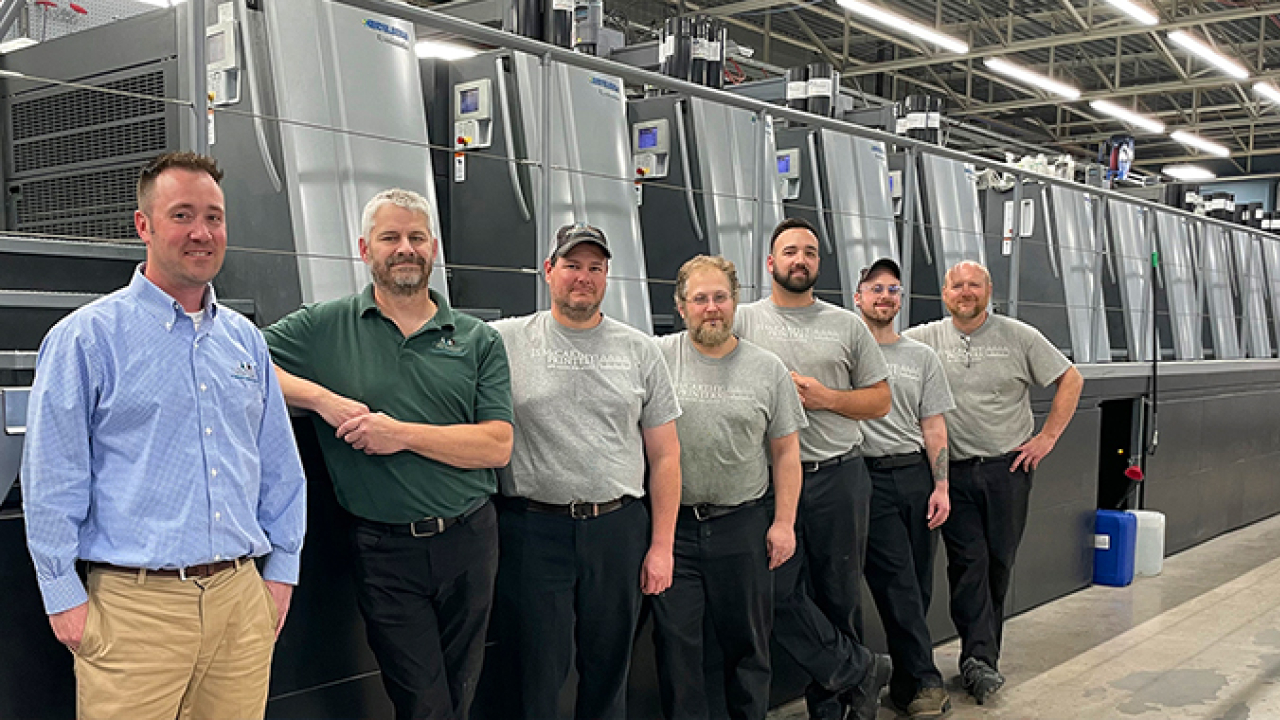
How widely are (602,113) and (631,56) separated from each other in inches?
52.2

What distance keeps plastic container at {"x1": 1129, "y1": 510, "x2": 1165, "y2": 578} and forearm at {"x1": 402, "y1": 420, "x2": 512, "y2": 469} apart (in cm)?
527

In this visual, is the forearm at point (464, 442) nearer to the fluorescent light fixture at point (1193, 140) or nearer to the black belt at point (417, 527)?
the black belt at point (417, 527)

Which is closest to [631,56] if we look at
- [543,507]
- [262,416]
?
[543,507]

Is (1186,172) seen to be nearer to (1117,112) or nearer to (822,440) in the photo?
(1117,112)

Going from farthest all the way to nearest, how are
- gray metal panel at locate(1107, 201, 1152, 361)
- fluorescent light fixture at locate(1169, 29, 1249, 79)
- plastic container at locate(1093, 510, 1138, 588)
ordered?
fluorescent light fixture at locate(1169, 29, 1249, 79), gray metal panel at locate(1107, 201, 1152, 361), plastic container at locate(1093, 510, 1138, 588)

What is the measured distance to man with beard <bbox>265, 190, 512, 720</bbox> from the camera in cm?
244

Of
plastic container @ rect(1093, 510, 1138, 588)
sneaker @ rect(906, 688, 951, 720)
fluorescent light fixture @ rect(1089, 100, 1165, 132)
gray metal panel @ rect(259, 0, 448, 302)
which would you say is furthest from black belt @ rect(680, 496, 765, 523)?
fluorescent light fixture @ rect(1089, 100, 1165, 132)

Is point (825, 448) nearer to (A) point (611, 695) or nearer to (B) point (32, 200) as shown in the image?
(A) point (611, 695)

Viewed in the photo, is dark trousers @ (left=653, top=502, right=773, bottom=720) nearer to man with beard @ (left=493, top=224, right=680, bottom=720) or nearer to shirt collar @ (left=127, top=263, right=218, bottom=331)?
man with beard @ (left=493, top=224, right=680, bottom=720)

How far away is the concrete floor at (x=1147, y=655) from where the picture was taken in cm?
419

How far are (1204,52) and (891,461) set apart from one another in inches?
379

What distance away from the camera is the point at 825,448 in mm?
3551

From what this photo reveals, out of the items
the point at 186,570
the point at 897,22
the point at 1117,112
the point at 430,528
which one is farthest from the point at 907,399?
the point at 1117,112

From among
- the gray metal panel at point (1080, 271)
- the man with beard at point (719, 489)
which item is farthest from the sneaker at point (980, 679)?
the gray metal panel at point (1080, 271)
